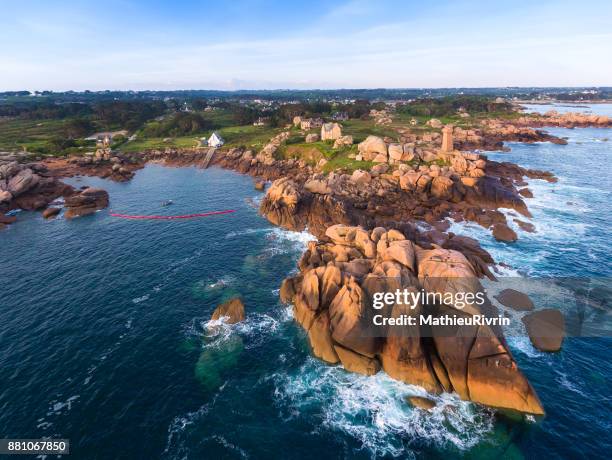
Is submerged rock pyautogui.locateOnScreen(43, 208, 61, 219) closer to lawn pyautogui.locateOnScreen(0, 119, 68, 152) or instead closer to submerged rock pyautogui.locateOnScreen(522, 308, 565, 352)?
lawn pyautogui.locateOnScreen(0, 119, 68, 152)

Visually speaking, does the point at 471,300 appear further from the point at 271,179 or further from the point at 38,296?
the point at 271,179

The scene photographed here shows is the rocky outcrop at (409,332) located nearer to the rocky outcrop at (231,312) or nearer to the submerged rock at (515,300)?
the rocky outcrop at (231,312)

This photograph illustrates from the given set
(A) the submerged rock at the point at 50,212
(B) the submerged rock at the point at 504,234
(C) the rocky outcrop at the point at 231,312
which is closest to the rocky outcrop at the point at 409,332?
(C) the rocky outcrop at the point at 231,312

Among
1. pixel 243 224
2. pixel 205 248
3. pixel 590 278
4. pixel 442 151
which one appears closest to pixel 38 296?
pixel 205 248

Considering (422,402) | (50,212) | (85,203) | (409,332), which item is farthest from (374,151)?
(50,212)

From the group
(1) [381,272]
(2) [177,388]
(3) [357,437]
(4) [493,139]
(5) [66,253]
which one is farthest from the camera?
(4) [493,139]

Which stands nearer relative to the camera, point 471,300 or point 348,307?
point 471,300
